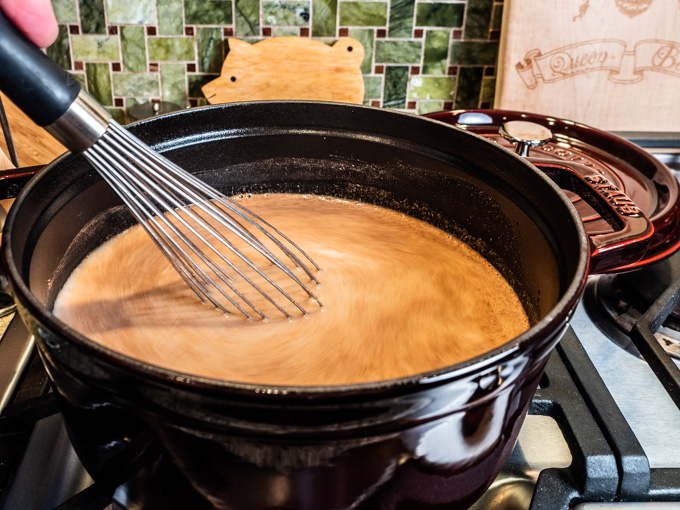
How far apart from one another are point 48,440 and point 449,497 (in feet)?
1.35

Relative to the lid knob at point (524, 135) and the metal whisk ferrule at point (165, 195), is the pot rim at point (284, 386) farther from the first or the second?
the lid knob at point (524, 135)

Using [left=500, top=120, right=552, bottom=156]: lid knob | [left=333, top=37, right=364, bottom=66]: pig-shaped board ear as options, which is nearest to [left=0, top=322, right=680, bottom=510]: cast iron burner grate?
[left=500, top=120, right=552, bottom=156]: lid knob

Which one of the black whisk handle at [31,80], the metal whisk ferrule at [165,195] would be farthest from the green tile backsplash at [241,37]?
the black whisk handle at [31,80]

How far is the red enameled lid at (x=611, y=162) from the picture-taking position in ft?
2.77

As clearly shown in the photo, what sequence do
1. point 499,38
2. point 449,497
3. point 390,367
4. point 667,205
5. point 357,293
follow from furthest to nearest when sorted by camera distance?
point 499,38 → point 667,205 → point 357,293 → point 390,367 → point 449,497

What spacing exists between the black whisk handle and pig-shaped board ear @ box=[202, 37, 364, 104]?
701 mm

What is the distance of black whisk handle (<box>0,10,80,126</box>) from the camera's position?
462 millimetres

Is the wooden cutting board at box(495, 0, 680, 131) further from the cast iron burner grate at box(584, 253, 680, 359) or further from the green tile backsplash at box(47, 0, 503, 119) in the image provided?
the cast iron burner grate at box(584, 253, 680, 359)

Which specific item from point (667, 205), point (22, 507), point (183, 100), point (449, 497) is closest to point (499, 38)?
point (667, 205)

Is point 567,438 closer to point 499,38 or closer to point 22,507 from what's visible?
point 22,507

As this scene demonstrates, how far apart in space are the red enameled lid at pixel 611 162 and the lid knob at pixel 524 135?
0.03 metres

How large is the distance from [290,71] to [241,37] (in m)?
0.11

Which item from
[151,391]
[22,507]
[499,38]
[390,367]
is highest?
[499,38]

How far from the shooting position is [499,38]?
1.23m
